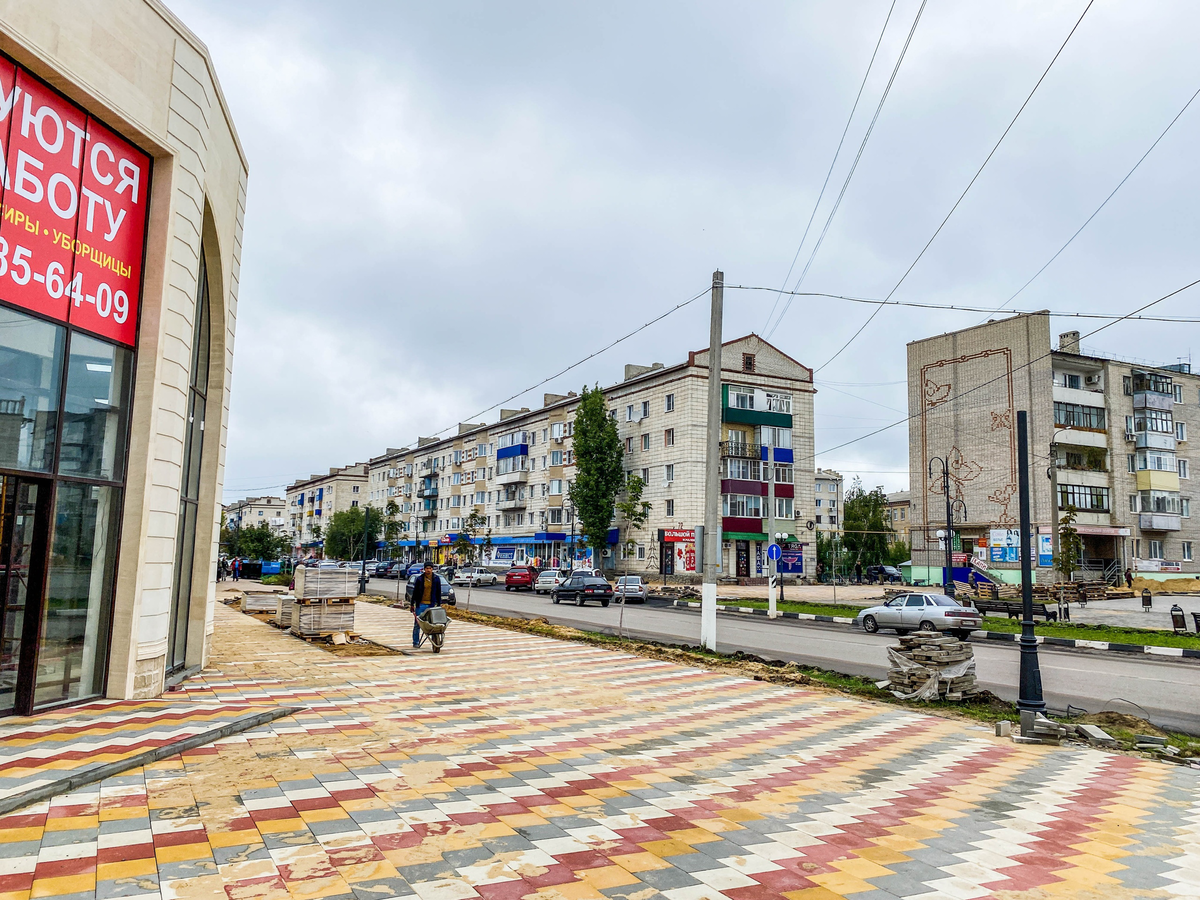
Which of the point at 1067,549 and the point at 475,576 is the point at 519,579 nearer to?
the point at 475,576

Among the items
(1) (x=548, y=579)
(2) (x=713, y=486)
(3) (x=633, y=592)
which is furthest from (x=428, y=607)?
(1) (x=548, y=579)

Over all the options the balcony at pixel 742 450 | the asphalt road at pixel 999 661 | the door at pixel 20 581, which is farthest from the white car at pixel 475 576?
the door at pixel 20 581

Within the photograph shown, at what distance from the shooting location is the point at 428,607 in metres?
16.0

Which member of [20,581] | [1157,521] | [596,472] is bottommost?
[20,581]

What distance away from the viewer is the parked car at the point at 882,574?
2667 inches

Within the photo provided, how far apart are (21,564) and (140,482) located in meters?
1.46

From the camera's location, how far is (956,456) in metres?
54.8

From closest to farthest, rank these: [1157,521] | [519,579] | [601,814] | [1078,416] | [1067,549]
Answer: [601,814], [1067,549], [519,579], [1078,416], [1157,521]

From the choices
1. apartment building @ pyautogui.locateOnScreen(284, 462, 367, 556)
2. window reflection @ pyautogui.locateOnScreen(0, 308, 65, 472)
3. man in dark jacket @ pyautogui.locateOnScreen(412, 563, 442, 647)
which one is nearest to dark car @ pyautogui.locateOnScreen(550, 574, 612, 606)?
man in dark jacket @ pyautogui.locateOnScreen(412, 563, 442, 647)

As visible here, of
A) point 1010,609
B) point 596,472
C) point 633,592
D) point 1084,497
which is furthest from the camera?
point 596,472

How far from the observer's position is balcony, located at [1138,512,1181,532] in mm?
53594

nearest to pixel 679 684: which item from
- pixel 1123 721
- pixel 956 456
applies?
pixel 1123 721

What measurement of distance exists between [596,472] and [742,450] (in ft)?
33.0

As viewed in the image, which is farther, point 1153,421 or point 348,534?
point 348,534
